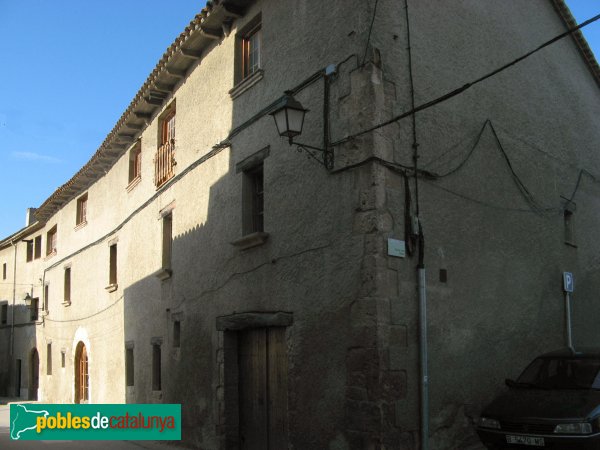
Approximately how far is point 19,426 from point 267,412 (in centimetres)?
744

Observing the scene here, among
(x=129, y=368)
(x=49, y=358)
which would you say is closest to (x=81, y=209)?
(x=49, y=358)

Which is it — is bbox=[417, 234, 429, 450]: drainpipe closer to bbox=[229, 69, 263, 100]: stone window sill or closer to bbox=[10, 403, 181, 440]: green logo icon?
bbox=[229, 69, 263, 100]: stone window sill

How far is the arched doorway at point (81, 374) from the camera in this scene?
18.3m

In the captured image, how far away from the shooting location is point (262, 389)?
360 inches

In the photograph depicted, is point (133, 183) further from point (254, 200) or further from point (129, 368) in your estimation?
point (254, 200)

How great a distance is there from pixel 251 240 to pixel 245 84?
8.54 feet

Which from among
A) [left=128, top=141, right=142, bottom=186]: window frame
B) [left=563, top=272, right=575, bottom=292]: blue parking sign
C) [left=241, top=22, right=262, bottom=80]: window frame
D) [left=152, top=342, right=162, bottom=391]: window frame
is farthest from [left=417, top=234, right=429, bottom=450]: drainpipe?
[left=128, top=141, right=142, bottom=186]: window frame

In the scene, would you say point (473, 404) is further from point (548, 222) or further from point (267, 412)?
point (548, 222)

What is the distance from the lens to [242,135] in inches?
395

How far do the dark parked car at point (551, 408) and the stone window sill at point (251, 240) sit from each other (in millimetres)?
3765

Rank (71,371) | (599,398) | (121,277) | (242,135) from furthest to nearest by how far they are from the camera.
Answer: (71,371), (121,277), (242,135), (599,398)

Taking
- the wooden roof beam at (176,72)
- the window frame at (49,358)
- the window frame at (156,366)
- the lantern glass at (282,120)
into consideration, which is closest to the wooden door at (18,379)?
the window frame at (49,358)

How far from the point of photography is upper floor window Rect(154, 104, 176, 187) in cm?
1302

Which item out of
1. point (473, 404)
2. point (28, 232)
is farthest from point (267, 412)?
point (28, 232)
